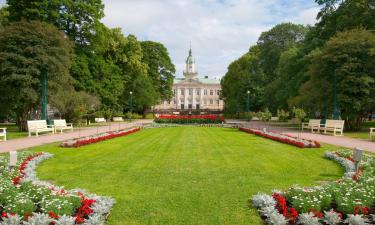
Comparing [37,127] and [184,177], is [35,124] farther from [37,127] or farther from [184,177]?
[184,177]

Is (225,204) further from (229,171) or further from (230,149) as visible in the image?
(230,149)

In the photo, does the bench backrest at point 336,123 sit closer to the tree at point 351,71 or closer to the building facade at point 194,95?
the tree at point 351,71

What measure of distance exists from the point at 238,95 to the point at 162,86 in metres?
13.7

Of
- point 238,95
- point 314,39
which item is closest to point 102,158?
point 314,39

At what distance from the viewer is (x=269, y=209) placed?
510 centimetres

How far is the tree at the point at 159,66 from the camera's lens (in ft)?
182

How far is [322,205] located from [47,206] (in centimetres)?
411

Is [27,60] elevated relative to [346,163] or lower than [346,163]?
elevated

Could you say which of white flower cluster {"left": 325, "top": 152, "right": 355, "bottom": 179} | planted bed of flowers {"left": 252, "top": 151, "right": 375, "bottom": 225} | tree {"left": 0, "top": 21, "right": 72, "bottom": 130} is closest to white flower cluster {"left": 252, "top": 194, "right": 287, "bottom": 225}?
planted bed of flowers {"left": 252, "top": 151, "right": 375, "bottom": 225}

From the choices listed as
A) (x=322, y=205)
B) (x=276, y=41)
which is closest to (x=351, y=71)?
(x=322, y=205)

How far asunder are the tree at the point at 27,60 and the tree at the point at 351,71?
57.9ft

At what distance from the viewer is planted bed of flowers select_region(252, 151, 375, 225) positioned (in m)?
4.78

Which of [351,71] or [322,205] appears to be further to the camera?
[351,71]

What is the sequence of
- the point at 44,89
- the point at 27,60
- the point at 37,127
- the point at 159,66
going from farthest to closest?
the point at 159,66, the point at 44,89, the point at 27,60, the point at 37,127
